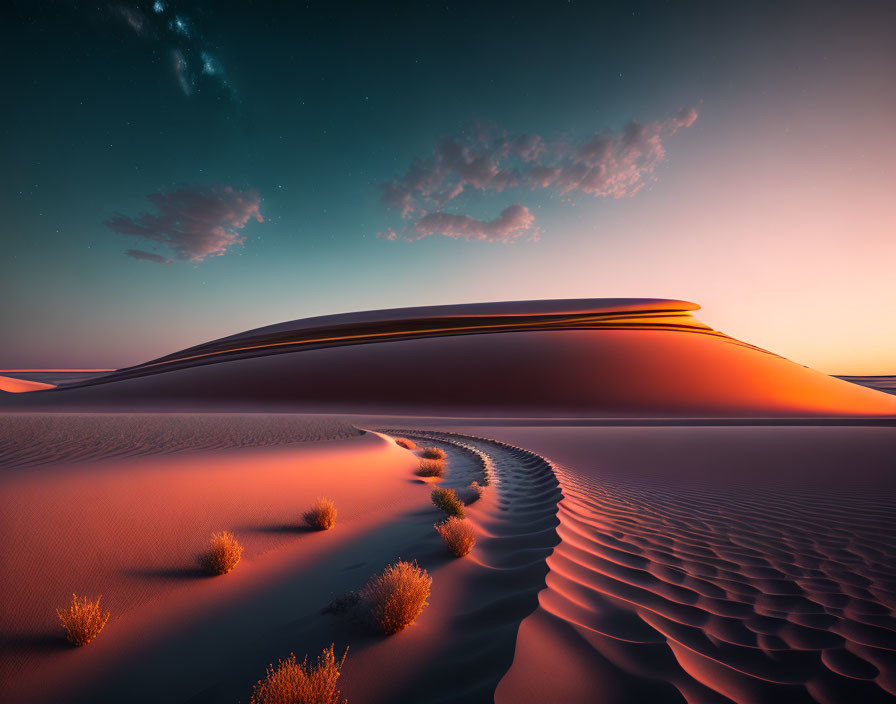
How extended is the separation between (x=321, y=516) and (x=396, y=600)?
2.58 metres

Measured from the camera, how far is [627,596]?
10.0 feet

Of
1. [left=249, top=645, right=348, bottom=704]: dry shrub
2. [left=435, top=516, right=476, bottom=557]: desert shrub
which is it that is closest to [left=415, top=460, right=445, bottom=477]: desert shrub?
[left=435, top=516, right=476, bottom=557]: desert shrub

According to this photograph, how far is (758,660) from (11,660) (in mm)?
5052

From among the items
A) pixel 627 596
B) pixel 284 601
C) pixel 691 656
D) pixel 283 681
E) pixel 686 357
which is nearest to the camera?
pixel 283 681

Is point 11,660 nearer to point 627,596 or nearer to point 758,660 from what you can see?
point 627,596

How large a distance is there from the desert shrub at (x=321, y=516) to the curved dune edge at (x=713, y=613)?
3009mm

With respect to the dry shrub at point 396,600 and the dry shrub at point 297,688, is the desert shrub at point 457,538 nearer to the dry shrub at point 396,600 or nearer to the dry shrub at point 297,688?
the dry shrub at point 396,600

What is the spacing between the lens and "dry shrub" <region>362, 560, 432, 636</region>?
107 inches

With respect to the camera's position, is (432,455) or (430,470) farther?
(432,455)

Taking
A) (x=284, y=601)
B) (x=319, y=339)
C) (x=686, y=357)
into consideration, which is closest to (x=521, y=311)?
(x=686, y=357)

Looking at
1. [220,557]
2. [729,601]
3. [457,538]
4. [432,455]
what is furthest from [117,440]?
[729,601]

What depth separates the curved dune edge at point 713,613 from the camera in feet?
6.94

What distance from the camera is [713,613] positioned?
2.86 meters

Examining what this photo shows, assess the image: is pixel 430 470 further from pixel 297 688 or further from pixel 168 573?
pixel 297 688
